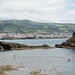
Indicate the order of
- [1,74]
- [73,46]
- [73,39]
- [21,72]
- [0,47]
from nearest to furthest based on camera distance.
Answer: [1,74]
[21,72]
[0,47]
[73,46]
[73,39]

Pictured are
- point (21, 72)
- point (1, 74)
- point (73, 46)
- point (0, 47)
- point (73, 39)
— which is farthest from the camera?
point (73, 39)

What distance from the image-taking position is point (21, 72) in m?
44.8

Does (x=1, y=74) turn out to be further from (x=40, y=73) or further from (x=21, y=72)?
(x=40, y=73)

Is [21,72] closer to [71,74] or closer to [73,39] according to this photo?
[71,74]

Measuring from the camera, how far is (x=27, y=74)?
1676 inches

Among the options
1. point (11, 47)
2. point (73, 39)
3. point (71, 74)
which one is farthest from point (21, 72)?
point (73, 39)

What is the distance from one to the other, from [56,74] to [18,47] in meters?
77.8

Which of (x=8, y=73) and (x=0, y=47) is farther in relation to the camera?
(x=0, y=47)

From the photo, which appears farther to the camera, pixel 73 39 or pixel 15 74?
pixel 73 39

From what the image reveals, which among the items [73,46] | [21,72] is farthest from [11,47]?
[21,72]

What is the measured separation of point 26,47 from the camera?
121938 mm

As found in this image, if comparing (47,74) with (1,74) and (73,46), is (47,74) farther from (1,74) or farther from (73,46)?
(73,46)

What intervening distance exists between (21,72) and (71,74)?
41.1 ft

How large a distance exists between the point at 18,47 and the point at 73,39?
149 ft
